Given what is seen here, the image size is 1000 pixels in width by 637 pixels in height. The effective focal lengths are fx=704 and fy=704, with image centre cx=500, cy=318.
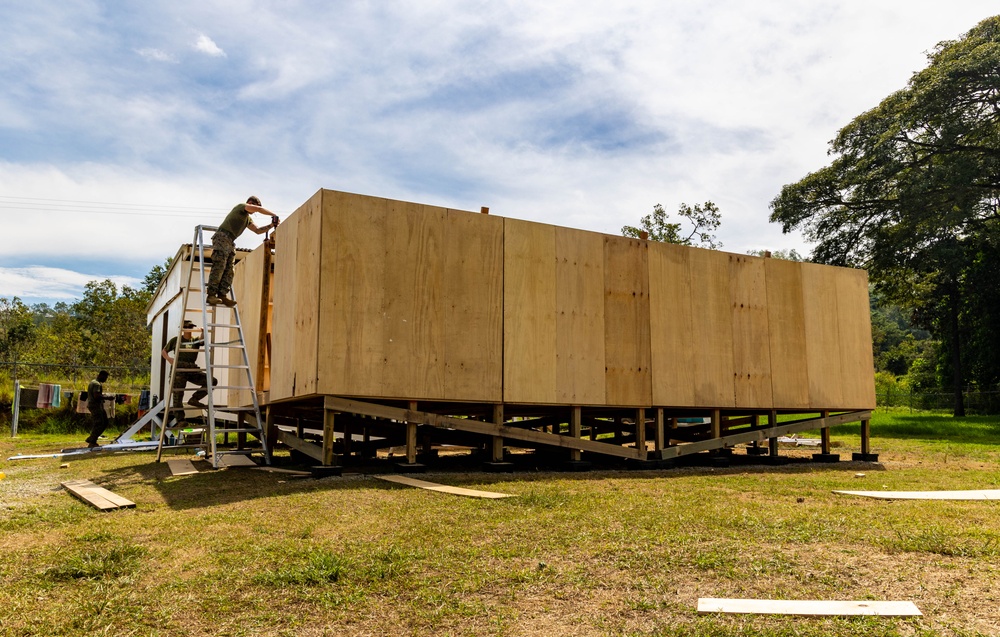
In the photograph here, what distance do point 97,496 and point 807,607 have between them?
5722 millimetres

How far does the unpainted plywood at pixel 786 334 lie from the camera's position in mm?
10641

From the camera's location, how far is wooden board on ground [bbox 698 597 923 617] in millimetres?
3064

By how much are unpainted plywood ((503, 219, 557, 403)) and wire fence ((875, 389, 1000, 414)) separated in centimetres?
3179

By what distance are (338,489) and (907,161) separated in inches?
1071

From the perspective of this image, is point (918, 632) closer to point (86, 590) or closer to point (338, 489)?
point (86, 590)

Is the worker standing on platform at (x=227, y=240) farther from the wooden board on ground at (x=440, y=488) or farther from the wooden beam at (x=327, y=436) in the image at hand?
the wooden board on ground at (x=440, y=488)

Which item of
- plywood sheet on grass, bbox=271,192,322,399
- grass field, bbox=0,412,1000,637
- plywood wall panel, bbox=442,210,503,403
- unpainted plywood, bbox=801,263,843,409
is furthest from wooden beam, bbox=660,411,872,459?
plywood sheet on grass, bbox=271,192,322,399

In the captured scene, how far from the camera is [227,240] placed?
913 centimetres

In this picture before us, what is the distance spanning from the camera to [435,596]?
3.39 meters

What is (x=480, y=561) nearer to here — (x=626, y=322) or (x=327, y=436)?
(x=327, y=436)

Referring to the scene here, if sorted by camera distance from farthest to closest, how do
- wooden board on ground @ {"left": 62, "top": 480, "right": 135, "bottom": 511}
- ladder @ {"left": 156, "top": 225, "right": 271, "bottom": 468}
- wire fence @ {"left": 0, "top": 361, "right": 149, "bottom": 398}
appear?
1. wire fence @ {"left": 0, "top": 361, "right": 149, "bottom": 398}
2. ladder @ {"left": 156, "top": 225, "right": 271, "bottom": 468}
3. wooden board on ground @ {"left": 62, "top": 480, "right": 135, "bottom": 511}

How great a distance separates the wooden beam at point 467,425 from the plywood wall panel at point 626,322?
679 millimetres

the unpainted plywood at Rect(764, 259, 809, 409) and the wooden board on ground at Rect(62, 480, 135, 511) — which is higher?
the unpainted plywood at Rect(764, 259, 809, 409)

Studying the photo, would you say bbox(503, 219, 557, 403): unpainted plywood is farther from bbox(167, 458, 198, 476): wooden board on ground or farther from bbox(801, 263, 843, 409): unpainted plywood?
bbox(801, 263, 843, 409): unpainted plywood
